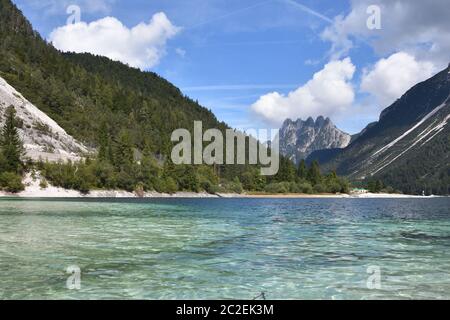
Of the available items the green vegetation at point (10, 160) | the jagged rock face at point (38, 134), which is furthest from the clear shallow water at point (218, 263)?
the jagged rock face at point (38, 134)

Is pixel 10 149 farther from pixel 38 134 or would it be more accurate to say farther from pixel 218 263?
pixel 218 263

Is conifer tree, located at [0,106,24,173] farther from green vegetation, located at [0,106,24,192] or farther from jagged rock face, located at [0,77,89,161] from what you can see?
jagged rock face, located at [0,77,89,161]

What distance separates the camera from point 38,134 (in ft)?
575

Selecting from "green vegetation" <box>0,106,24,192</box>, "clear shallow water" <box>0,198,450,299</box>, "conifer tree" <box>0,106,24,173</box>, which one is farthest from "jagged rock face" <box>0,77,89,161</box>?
"clear shallow water" <box>0,198,450,299</box>

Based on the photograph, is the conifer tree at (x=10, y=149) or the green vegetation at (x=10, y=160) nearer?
the green vegetation at (x=10, y=160)

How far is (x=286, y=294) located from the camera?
1806cm

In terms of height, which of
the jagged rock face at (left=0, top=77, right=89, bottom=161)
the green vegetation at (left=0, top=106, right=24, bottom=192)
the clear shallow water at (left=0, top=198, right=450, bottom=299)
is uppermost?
the jagged rock face at (left=0, top=77, right=89, bottom=161)

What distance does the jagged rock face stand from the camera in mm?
163275

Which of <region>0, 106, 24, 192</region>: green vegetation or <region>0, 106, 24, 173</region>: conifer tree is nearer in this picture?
<region>0, 106, 24, 192</region>: green vegetation

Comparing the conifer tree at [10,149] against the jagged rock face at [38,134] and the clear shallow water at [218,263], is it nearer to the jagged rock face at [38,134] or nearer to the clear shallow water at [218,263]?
the jagged rock face at [38,134]

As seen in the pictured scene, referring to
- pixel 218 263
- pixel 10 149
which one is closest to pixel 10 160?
pixel 10 149

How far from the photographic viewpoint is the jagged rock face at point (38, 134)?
163 meters
